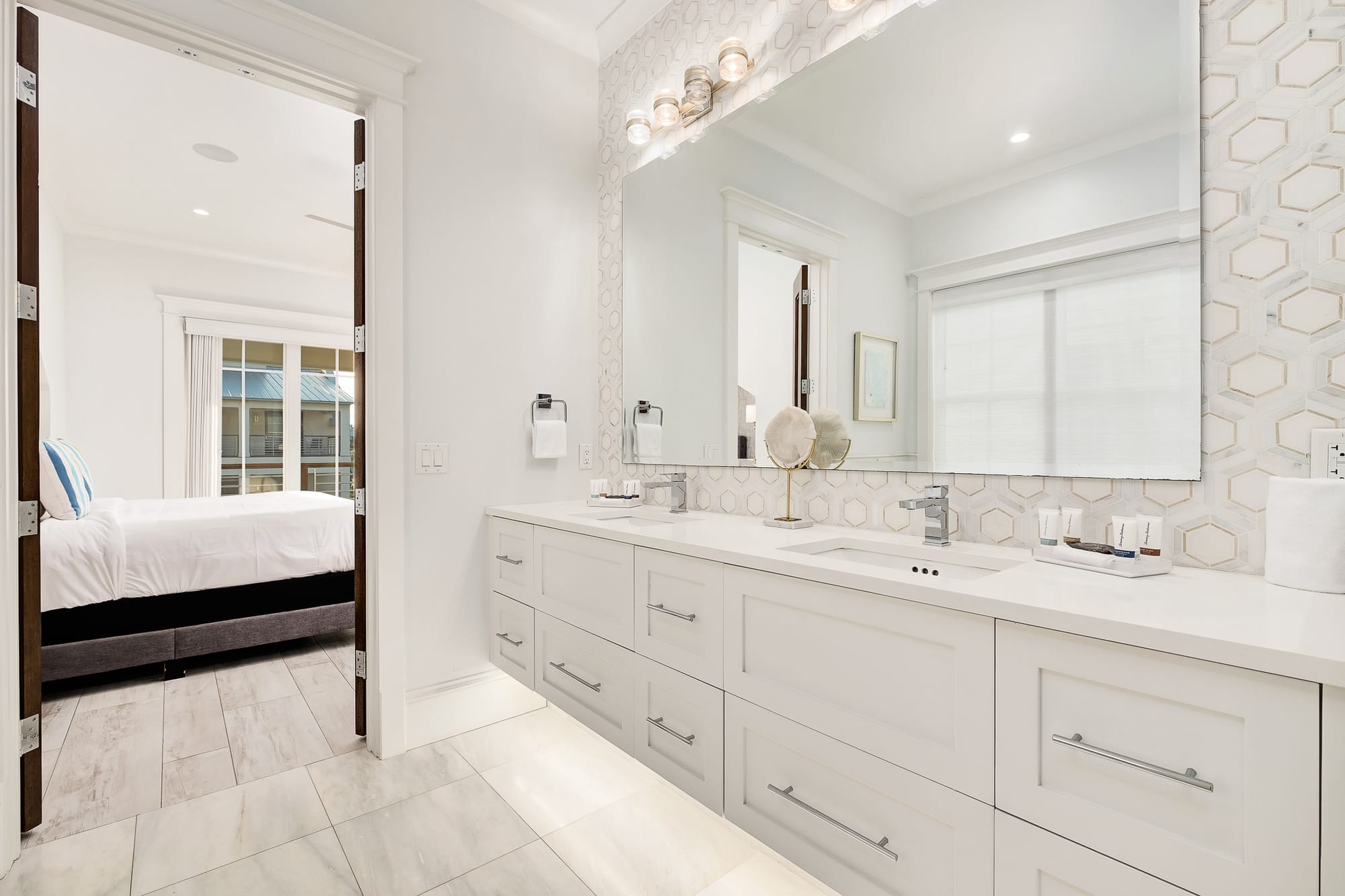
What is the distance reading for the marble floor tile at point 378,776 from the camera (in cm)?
182

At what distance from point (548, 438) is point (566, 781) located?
1227 mm

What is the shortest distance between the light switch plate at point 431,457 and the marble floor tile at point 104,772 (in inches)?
49.3

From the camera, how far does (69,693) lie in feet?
8.68

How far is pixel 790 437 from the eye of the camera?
183 centimetres

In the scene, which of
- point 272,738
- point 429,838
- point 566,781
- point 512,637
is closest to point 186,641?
point 272,738

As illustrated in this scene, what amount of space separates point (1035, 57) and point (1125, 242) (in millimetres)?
488

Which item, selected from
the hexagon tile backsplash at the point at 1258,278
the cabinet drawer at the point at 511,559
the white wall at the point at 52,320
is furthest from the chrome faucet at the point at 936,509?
the white wall at the point at 52,320

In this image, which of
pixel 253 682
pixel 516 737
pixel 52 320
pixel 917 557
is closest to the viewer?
pixel 917 557

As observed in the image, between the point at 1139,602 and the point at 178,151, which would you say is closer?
the point at 1139,602

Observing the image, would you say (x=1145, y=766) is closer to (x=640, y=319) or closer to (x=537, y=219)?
(x=640, y=319)

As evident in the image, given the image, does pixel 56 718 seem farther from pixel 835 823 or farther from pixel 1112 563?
pixel 1112 563

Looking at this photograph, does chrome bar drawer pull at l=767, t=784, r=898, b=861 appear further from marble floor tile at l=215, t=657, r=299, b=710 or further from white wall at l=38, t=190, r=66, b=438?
white wall at l=38, t=190, r=66, b=438

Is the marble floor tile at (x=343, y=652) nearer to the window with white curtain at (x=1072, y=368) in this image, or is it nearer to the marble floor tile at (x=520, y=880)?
the marble floor tile at (x=520, y=880)

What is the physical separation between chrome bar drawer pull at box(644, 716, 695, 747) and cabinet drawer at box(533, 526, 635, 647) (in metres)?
0.19
